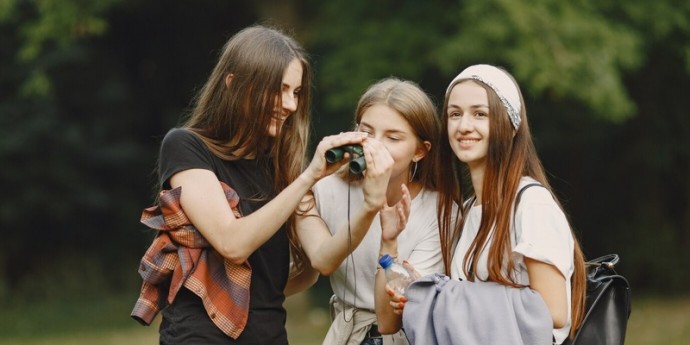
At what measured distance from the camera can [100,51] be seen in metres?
16.9

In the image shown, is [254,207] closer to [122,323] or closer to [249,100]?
[249,100]

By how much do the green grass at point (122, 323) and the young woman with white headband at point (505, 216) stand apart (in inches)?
301

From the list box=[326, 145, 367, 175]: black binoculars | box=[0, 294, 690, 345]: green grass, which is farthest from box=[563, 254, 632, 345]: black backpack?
box=[0, 294, 690, 345]: green grass

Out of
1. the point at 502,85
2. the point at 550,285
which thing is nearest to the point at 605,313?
the point at 550,285

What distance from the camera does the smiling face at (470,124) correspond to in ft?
11.0

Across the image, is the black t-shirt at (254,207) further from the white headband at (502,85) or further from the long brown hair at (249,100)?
the white headband at (502,85)

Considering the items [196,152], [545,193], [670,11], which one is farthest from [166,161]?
[670,11]

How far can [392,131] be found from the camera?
11.9ft

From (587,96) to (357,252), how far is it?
7.89 metres

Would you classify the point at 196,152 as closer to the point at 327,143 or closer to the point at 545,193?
the point at 327,143

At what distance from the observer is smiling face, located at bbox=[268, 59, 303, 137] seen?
349 centimetres

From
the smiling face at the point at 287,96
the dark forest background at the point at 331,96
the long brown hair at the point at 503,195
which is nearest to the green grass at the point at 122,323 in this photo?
the dark forest background at the point at 331,96

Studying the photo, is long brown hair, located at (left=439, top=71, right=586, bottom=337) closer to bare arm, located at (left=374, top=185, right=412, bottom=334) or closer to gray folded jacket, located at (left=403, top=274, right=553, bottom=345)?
gray folded jacket, located at (left=403, top=274, right=553, bottom=345)

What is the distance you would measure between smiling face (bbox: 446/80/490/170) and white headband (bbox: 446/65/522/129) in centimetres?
3
